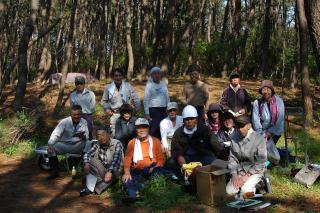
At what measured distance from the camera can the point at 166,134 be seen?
8125 millimetres

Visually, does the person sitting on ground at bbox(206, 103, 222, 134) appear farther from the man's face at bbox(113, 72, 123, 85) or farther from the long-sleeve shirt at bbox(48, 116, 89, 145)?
the long-sleeve shirt at bbox(48, 116, 89, 145)

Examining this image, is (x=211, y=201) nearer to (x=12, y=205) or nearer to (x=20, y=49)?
(x=12, y=205)

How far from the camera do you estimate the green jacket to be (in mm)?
7180

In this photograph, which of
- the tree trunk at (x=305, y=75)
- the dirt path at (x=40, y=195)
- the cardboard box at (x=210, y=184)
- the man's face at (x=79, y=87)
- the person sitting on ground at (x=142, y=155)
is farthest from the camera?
the tree trunk at (x=305, y=75)

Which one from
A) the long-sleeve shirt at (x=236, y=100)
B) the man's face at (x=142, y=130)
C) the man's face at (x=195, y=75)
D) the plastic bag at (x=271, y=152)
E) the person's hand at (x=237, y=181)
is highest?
the man's face at (x=195, y=75)

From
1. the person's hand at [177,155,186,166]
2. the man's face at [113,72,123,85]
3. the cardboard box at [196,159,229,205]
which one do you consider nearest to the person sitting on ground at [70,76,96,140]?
the man's face at [113,72,123,85]

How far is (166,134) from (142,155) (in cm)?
92

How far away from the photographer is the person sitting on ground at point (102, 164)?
7.35m

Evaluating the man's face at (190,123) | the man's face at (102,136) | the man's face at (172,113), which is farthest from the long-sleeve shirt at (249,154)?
the man's face at (102,136)

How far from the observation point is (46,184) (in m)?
8.05

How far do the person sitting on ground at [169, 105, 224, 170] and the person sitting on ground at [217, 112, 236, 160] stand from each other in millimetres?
475

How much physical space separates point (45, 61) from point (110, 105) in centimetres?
1540

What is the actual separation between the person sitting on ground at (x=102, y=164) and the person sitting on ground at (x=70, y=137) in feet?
3.34

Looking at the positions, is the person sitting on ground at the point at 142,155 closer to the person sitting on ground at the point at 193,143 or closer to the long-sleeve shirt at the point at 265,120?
the person sitting on ground at the point at 193,143
